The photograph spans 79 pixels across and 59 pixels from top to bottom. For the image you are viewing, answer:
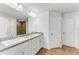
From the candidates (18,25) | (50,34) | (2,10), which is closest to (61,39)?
(50,34)

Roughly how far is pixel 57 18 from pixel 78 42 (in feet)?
3.79

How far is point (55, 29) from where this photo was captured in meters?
3.69

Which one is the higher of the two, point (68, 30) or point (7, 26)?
point (7, 26)

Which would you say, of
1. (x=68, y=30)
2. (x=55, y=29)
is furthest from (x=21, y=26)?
(x=68, y=30)

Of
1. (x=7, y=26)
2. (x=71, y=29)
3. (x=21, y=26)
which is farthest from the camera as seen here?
(x=71, y=29)

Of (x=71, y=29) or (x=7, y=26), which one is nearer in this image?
(x=7, y=26)

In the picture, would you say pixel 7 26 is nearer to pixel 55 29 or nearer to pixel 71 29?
pixel 55 29

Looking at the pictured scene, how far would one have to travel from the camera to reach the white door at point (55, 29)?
3.56 metres

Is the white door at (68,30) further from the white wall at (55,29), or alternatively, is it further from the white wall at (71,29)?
the white wall at (55,29)

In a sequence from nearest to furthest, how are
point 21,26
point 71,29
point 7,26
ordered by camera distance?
point 7,26, point 21,26, point 71,29

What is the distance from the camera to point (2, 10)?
1831 mm

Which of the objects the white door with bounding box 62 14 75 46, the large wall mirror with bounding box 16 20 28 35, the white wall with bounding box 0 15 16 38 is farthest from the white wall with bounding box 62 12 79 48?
the white wall with bounding box 0 15 16 38

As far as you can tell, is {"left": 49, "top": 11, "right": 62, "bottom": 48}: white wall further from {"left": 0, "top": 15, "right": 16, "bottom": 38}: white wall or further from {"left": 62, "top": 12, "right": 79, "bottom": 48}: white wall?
{"left": 0, "top": 15, "right": 16, "bottom": 38}: white wall
